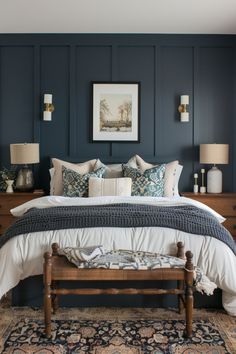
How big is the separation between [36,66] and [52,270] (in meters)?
3.28

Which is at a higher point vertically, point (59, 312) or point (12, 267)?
point (12, 267)

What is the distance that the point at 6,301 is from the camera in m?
3.16

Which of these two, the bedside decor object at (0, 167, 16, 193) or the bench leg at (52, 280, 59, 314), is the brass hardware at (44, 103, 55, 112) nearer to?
the bedside decor object at (0, 167, 16, 193)

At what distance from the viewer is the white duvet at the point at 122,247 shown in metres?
2.79

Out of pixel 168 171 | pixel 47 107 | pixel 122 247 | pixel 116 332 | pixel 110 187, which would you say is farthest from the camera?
pixel 47 107

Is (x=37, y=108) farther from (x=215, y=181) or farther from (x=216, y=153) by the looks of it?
(x=215, y=181)

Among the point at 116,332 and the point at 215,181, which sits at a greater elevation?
the point at 215,181

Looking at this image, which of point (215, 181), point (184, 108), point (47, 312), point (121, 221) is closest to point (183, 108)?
point (184, 108)

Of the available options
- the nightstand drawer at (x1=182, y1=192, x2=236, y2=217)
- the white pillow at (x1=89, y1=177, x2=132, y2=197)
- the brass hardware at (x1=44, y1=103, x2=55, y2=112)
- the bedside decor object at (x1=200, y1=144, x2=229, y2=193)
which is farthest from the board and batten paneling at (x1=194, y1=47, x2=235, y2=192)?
the brass hardware at (x1=44, y1=103, x2=55, y2=112)

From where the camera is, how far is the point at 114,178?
4.39 metres

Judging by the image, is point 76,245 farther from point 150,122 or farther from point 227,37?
point 227,37

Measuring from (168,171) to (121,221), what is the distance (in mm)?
1773

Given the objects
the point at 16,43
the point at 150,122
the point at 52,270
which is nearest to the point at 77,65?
the point at 16,43

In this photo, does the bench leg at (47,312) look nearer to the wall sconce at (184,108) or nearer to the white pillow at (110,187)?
the white pillow at (110,187)
